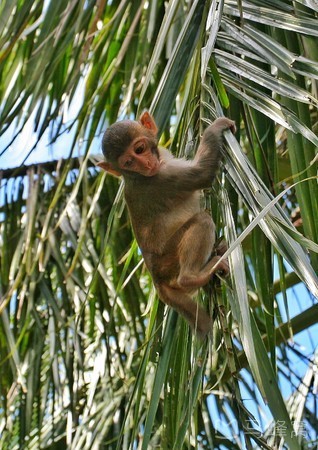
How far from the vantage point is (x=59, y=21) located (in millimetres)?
3535

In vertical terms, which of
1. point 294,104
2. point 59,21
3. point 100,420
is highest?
point 59,21

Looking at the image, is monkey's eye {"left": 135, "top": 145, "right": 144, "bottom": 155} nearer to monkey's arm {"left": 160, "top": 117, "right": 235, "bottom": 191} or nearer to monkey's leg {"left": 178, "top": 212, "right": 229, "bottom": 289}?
monkey's arm {"left": 160, "top": 117, "right": 235, "bottom": 191}

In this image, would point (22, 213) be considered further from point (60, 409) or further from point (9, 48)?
point (9, 48)

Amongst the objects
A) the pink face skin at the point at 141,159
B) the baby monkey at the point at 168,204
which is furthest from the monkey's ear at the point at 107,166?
the pink face skin at the point at 141,159

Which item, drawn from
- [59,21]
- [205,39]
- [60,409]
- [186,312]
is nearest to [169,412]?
[186,312]

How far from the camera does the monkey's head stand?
311 centimetres

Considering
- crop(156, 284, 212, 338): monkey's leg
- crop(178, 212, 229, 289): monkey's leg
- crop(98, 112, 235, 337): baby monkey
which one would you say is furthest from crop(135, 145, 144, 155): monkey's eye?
crop(156, 284, 212, 338): monkey's leg

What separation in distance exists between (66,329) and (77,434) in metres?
0.51

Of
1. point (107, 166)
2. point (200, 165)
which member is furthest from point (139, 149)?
point (200, 165)

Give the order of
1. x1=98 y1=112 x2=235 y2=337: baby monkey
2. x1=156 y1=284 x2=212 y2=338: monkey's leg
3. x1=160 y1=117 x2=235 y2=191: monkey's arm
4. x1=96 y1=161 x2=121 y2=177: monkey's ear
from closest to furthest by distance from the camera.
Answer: x1=156 y1=284 x2=212 y2=338: monkey's leg < x1=160 y1=117 x2=235 y2=191: monkey's arm < x1=98 y1=112 x2=235 y2=337: baby monkey < x1=96 y1=161 x2=121 y2=177: monkey's ear

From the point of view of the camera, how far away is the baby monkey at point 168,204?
2658mm

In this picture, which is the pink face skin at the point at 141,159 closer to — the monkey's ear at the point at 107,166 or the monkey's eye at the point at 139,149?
the monkey's eye at the point at 139,149

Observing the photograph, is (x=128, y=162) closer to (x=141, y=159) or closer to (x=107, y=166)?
(x=141, y=159)

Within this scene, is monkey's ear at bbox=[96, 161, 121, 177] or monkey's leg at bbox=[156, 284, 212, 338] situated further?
monkey's ear at bbox=[96, 161, 121, 177]
